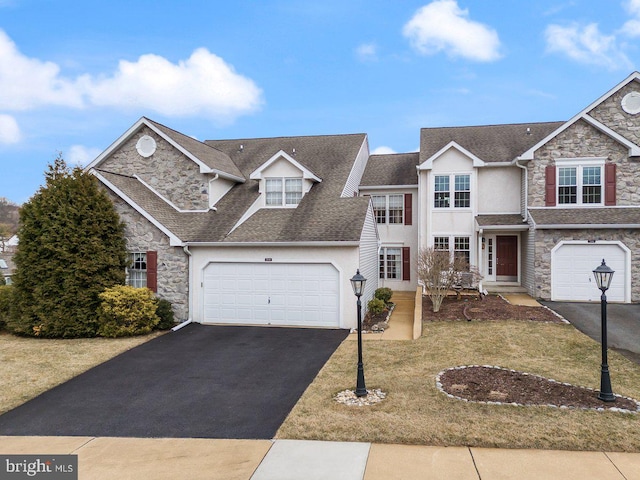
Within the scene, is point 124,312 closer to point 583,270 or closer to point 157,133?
point 157,133

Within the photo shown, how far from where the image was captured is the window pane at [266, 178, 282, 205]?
18.5 m

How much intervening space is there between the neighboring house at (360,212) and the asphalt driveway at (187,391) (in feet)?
8.69

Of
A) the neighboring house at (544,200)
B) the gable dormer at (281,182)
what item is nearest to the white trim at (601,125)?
the neighboring house at (544,200)

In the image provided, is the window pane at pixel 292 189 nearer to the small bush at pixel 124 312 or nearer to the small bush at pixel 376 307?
the small bush at pixel 376 307

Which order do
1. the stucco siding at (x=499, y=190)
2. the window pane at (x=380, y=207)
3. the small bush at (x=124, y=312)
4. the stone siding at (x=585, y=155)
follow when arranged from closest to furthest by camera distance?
1. the small bush at (x=124, y=312)
2. the stone siding at (x=585, y=155)
3. the stucco siding at (x=499, y=190)
4. the window pane at (x=380, y=207)

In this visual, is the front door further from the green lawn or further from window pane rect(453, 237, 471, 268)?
the green lawn

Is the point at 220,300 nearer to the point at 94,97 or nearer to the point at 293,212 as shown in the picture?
the point at 293,212

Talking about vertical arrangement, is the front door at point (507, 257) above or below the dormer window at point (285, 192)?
below

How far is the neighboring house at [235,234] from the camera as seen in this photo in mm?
15031

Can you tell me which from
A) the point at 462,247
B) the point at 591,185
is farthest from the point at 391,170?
the point at 591,185

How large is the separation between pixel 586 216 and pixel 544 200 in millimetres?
1784

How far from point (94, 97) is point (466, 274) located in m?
20.2

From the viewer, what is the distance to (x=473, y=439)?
6.26m

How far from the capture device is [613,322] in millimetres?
13875
